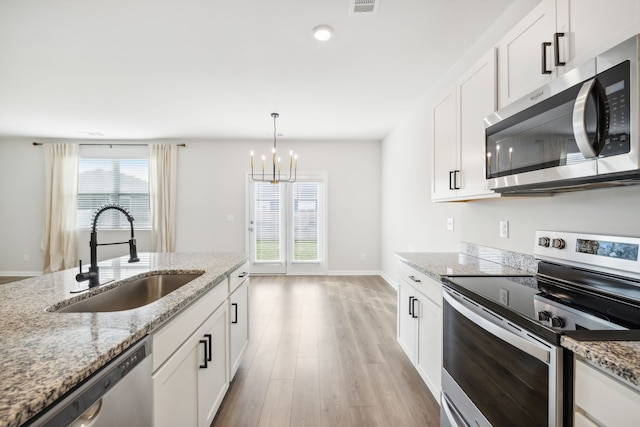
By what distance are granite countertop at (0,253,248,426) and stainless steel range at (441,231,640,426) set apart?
1.26 m

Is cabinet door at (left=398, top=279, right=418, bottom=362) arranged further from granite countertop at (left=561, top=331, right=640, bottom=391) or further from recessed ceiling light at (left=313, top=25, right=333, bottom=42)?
recessed ceiling light at (left=313, top=25, right=333, bottom=42)

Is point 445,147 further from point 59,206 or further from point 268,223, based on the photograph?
point 59,206

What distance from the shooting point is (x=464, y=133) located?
6.42ft

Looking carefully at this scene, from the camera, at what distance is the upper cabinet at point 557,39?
3.30 ft

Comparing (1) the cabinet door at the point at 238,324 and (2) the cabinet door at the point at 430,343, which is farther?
(1) the cabinet door at the point at 238,324

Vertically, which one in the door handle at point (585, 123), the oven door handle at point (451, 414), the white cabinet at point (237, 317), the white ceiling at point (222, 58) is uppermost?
the white ceiling at point (222, 58)

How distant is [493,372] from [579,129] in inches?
37.7

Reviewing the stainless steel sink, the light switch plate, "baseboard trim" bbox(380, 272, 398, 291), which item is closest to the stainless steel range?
the light switch plate

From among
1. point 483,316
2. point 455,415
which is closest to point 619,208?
point 483,316

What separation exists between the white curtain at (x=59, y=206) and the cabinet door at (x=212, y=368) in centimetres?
541

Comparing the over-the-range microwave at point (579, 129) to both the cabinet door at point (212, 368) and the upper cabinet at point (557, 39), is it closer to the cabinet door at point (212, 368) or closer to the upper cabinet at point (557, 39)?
the upper cabinet at point (557, 39)

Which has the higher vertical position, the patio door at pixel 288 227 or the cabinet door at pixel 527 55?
the cabinet door at pixel 527 55

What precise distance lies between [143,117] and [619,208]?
516 centimetres

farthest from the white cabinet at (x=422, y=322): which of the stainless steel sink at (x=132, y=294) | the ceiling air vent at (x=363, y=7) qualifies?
the ceiling air vent at (x=363, y=7)
